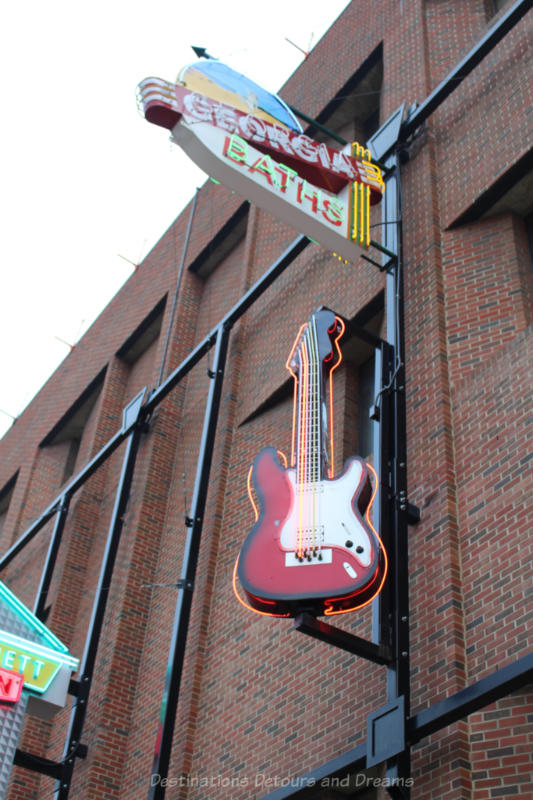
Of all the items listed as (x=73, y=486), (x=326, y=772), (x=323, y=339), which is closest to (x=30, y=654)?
(x=326, y=772)

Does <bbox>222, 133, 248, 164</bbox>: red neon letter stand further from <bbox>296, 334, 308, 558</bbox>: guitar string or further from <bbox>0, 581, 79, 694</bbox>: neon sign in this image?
<bbox>0, 581, 79, 694</bbox>: neon sign

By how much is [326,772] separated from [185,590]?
3.83 meters

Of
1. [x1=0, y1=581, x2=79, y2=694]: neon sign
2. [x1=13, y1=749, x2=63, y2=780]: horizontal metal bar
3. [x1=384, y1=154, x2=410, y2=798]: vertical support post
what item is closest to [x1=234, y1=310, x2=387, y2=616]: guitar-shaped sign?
[x1=384, y1=154, x2=410, y2=798]: vertical support post

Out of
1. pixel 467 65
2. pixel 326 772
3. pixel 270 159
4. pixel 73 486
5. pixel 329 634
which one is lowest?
pixel 326 772

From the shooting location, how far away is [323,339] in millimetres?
10750

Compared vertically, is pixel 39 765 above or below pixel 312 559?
below

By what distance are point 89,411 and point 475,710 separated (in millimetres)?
17005

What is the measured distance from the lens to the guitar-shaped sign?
8.36 meters

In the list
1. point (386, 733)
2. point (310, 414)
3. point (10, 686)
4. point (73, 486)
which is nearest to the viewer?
point (386, 733)

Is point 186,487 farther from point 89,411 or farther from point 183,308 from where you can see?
point 89,411

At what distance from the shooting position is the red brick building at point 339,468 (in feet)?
28.7

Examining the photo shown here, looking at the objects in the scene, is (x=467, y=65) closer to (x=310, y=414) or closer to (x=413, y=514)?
(x=310, y=414)

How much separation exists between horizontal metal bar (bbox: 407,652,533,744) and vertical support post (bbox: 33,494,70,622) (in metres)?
9.41

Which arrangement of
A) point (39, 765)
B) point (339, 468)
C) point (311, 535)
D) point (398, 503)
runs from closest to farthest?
point (311, 535)
point (398, 503)
point (339, 468)
point (39, 765)
